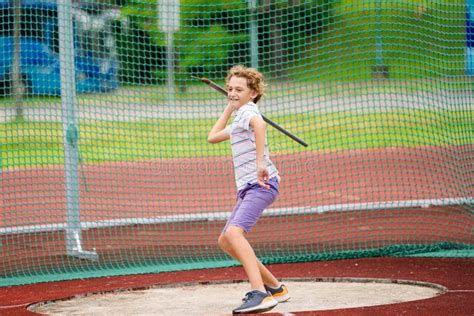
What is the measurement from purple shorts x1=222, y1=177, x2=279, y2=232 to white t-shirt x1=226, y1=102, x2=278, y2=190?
0.20 feet

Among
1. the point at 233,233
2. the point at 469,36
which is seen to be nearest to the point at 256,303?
the point at 233,233

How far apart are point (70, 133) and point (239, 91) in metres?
3.34

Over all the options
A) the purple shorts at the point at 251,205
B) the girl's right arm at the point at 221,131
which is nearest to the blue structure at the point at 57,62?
the girl's right arm at the point at 221,131

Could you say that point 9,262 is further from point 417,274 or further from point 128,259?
point 417,274

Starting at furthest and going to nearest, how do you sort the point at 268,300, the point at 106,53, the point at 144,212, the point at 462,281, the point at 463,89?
1. the point at 106,53
2. the point at 144,212
3. the point at 463,89
4. the point at 462,281
5. the point at 268,300

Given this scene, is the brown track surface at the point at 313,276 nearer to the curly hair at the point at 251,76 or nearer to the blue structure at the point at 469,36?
the curly hair at the point at 251,76

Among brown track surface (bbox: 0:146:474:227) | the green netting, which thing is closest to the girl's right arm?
the green netting

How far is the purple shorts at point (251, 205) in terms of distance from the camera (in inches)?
259

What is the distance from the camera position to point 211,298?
7426 millimetres

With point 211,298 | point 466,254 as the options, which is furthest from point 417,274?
point 211,298

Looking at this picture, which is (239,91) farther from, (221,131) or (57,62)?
(57,62)

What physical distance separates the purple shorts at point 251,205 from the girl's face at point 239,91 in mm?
588

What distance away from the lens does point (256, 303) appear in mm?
6402

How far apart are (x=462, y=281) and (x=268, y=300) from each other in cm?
213
